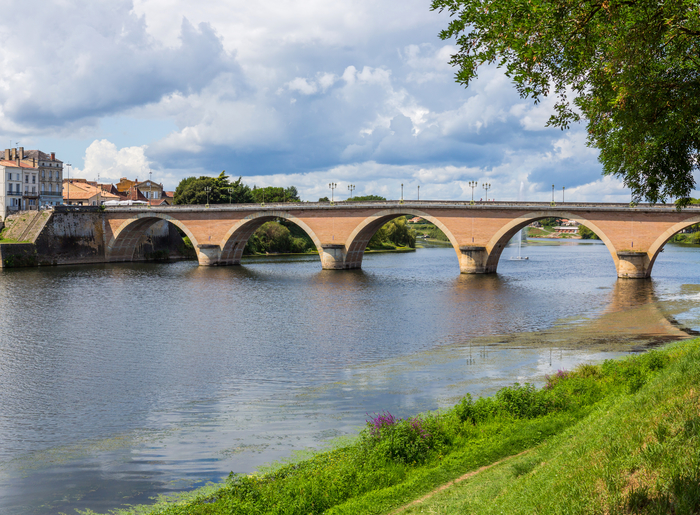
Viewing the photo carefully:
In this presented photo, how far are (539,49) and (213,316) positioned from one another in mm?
25638

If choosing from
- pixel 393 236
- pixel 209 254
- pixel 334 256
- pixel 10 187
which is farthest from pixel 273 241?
pixel 10 187

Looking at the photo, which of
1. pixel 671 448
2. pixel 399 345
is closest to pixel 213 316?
pixel 399 345

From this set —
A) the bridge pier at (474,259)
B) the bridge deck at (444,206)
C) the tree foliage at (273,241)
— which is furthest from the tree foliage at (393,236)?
the bridge pier at (474,259)

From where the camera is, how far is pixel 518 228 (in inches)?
2077

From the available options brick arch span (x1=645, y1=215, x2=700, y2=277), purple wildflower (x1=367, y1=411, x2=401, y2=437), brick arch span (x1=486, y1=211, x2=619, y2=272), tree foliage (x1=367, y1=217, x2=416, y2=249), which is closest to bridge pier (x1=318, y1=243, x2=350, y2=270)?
brick arch span (x1=486, y1=211, x2=619, y2=272)

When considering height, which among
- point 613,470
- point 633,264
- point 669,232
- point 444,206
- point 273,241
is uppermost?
point 444,206

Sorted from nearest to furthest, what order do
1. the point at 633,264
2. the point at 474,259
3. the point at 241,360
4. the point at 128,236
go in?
the point at 241,360 → the point at 633,264 → the point at 474,259 → the point at 128,236

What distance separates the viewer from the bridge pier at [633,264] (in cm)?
4753

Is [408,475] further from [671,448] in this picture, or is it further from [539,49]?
[539,49]

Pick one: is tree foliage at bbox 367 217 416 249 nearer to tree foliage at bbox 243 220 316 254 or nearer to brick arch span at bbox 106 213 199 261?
tree foliage at bbox 243 220 316 254

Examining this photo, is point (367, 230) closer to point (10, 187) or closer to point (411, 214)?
point (411, 214)

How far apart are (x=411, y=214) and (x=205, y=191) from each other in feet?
161

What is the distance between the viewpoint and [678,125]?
1315cm

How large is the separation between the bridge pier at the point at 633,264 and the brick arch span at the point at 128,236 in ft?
153
